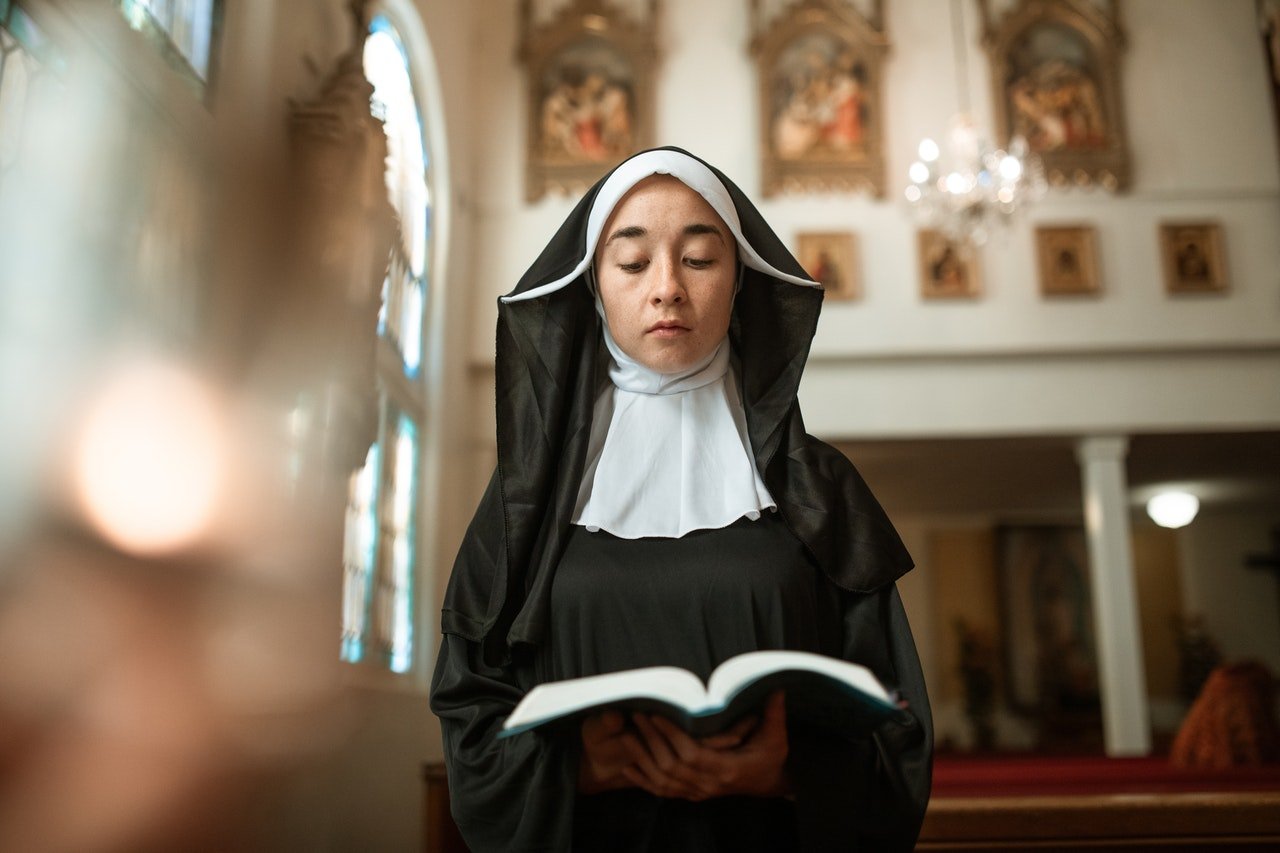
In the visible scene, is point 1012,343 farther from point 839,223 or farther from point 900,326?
point 839,223

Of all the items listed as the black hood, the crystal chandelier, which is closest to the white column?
the crystal chandelier

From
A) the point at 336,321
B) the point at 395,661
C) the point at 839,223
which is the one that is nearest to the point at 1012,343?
the point at 839,223

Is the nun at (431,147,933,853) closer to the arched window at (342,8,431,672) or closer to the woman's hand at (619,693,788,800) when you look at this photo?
the woman's hand at (619,693,788,800)

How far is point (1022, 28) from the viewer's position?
11.7 meters

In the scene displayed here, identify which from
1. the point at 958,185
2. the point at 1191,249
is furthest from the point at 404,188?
the point at 1191,249

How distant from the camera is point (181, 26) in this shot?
473 centimetres

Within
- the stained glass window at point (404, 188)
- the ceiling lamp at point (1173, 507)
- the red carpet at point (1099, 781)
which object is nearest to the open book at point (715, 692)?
the red carpet at point (1099, 781)

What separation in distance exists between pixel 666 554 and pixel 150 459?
2.37 meters

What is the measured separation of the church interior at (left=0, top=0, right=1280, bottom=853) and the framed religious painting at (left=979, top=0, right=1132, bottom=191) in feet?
0.16

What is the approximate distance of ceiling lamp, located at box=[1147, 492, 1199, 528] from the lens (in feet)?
50.6

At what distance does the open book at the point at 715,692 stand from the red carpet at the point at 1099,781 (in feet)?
14.5

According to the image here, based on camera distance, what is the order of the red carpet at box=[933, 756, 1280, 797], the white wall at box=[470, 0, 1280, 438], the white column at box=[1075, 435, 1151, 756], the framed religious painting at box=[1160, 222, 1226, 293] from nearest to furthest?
the red carpet at box=[933, 756, 1280, 797] → the white column at box=[1075, 435, 1151, 756] → the white wall at box=[470, 0, 1280, 438] → the framed religious painting at box=[1160, 222, 1226, 293]

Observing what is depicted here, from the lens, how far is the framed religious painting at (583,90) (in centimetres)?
1131

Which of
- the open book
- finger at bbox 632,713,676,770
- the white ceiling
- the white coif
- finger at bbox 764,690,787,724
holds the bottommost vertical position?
finger at bbox 632,713,676,770
